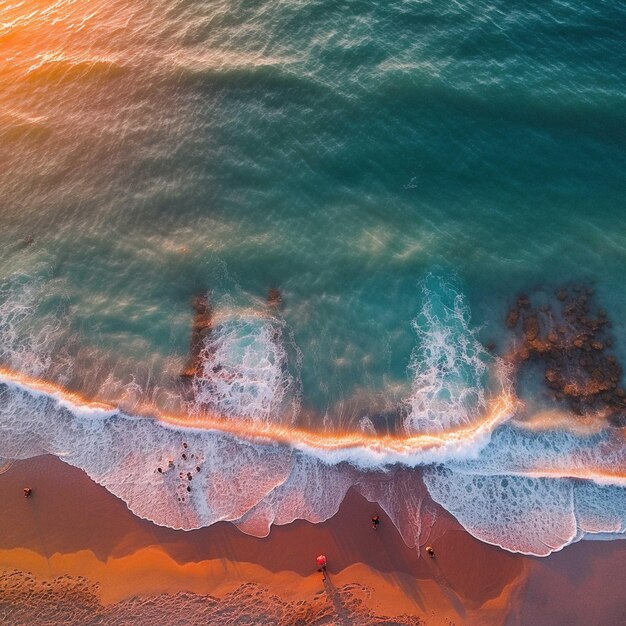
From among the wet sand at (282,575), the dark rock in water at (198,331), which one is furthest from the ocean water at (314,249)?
the wet sand at (282,575)

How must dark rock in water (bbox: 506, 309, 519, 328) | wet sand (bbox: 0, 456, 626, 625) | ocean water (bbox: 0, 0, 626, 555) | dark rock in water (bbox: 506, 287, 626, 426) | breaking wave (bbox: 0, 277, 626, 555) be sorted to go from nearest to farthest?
wet sand (bbox: 0, 456, 626, 625)
breaking wave (bbox: 0, 277, 626, 555)
ocean water (bbox: 0, 0, 626, 555)
dark rock in water (bbox: 506, 287, 626, 426)
dark rock in water (bbox: 506, 309, 519, 328)

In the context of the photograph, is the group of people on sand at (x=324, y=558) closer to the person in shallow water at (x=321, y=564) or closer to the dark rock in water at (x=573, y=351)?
the person in shallow water at (x=321, y=564)

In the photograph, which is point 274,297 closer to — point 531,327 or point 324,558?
point 324,558

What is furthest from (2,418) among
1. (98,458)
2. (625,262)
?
(625,262)

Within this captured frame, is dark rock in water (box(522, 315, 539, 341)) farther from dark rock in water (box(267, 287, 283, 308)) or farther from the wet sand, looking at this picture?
dark rock in water (box(267, 287, 283, 308))

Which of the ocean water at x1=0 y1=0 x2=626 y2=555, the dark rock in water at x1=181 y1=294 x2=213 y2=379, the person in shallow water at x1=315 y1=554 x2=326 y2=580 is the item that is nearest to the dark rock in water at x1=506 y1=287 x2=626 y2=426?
the ocean water at x1=0 y1=0 x2=626 y2=555
